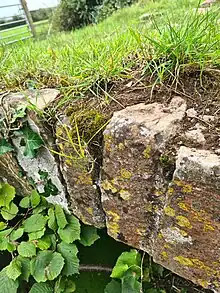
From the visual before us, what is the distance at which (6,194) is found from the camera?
1290 mm

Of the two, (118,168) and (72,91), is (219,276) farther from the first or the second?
(72,91)

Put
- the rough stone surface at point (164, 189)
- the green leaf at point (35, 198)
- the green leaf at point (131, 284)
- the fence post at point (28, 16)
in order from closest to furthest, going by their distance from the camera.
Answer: the rough stone surface at point (164, 189) < the green leaf at point (131, 284) < the green leaf at point (35, 198) < the fence post at point (28, 16)

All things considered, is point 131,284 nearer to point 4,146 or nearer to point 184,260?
point 184,260

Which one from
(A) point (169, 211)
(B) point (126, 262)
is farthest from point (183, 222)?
(B) point (126, 262)

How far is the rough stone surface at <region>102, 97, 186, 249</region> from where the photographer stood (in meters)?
0.84

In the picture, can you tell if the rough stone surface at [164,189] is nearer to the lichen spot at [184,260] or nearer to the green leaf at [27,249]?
the lichen spot at [184,260]

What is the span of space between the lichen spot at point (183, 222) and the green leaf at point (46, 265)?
1.51 ft

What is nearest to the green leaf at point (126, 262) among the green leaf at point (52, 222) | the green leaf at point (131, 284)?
the green leaf at point (131, 284)

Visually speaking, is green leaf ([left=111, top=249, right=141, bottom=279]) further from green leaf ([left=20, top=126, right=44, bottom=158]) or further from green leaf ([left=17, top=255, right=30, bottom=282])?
green leaf ([left=20, top=126, right=44, bottom=158])

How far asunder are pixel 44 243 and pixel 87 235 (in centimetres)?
14

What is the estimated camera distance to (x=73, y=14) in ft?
18.2

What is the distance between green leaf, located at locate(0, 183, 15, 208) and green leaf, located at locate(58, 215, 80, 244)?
219 millimetres

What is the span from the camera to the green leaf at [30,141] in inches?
41.7

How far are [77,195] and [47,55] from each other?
58 centimetres
